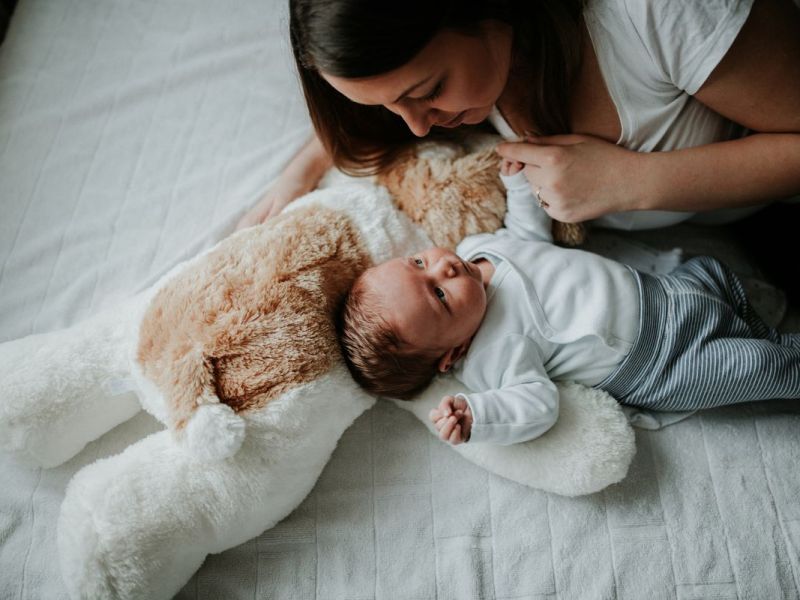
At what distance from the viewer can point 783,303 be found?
108 centimetres

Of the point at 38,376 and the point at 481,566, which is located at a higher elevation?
the point at 38,376

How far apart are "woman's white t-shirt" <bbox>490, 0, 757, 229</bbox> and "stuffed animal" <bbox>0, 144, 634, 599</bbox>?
419mm

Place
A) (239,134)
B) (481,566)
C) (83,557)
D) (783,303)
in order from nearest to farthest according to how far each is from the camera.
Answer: (83,557)
(481,566)
(783,303)
(239,134)

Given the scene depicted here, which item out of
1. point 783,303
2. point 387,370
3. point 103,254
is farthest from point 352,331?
point 783,303

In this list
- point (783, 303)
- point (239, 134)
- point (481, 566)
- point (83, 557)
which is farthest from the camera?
point (239, 134)

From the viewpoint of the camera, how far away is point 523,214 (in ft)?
3.46

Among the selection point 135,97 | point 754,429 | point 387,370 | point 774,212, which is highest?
point 135,97

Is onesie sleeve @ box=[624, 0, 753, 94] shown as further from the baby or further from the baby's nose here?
the baby's nose

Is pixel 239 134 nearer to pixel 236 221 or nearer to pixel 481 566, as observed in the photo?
pixel 236 221

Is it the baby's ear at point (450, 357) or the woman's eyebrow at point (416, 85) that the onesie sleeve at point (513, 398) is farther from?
the woman's eyebrow at point (416, 85)

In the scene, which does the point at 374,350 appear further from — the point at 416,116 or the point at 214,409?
the point at 416,116

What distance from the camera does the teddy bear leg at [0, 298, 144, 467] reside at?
0.89 m

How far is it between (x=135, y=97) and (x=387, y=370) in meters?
0.82

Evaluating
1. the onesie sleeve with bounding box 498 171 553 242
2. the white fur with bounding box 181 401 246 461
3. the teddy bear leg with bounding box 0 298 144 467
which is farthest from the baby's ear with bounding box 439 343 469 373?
the teddy bear leg with bounding box 0 298 144 467
